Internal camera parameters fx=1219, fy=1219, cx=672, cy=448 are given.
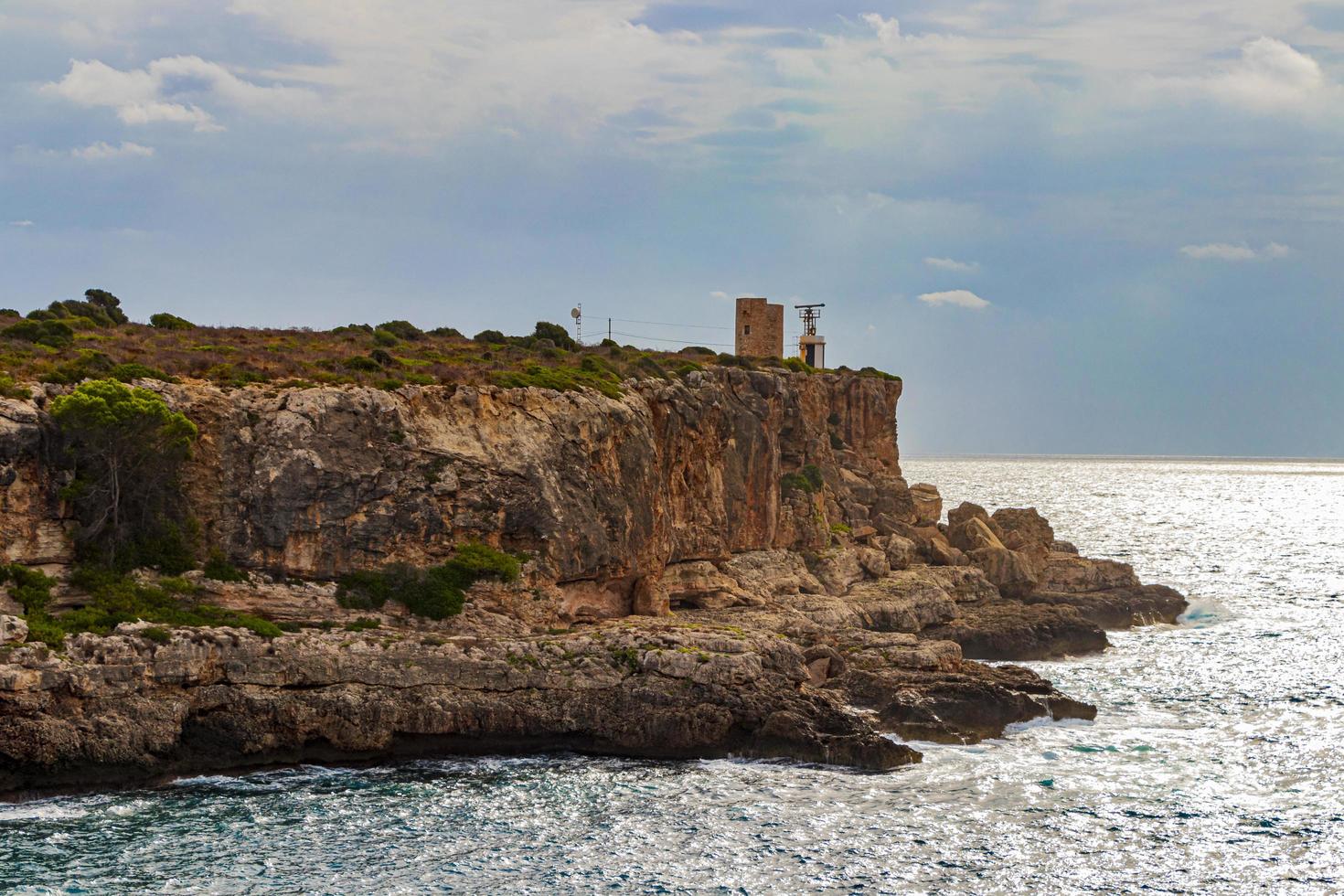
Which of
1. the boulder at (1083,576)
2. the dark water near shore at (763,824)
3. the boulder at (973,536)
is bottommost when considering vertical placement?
the dark water near shore at (763,824)

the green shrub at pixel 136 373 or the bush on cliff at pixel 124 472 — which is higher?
the green shrub at pixel 136 373

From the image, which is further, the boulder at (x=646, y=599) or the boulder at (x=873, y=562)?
the boulder at (x=873, y=562)

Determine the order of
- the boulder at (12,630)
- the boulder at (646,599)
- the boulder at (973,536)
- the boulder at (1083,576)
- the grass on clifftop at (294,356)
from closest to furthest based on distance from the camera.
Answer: the boulder at (12,630) → the grass on clifftop at (294,356) → the boulder at (646,599) → the boulder at (1083,576) → the boulder at (973,536)

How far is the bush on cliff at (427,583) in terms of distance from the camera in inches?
1737

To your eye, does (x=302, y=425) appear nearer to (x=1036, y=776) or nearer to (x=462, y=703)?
(x=462, y=703)

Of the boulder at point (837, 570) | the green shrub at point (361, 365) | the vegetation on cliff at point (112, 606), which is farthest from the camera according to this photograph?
the boulder at point (837, 570)

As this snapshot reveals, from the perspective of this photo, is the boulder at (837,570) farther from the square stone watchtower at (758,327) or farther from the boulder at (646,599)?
the square stone watchtower at (758,327)

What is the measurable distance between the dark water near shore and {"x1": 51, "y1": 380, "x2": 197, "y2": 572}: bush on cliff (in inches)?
373

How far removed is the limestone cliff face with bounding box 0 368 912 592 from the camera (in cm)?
4403

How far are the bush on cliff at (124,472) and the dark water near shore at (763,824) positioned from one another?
947cm

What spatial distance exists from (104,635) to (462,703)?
11437 mm

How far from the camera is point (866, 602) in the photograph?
62.9 metres

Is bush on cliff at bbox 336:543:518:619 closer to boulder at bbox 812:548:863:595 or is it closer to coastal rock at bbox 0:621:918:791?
coastal rock at bbox 0:621:918:791

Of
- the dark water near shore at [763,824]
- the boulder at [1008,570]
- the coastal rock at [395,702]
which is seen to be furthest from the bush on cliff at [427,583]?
the boulder at [1008,570]
